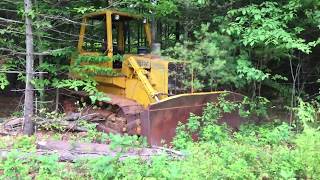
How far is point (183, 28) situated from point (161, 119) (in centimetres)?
473

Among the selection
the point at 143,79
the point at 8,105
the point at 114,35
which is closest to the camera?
the point at 143,79

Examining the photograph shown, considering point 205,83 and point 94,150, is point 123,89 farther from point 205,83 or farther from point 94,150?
point 94,150

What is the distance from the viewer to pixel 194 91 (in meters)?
8.34

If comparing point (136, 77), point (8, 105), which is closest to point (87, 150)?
point (136, 77)

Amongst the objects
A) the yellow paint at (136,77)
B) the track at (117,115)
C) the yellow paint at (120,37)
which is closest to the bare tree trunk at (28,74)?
the yellow paint at (136,77)

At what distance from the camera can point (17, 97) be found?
43.6 ft

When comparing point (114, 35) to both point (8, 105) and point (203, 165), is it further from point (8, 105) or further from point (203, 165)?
point (203, 165)

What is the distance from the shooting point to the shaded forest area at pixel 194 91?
15.5 feet

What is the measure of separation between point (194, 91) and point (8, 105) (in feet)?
22.0

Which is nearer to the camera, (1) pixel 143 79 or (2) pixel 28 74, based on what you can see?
(2) pixel 28 74

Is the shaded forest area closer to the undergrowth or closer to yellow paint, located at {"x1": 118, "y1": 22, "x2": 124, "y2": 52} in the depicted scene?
the undergrowth

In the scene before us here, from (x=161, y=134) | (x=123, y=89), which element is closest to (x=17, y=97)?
(x=123, y=89)

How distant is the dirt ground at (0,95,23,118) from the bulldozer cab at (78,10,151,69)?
2869 mm

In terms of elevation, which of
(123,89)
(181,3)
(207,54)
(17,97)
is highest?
(181,3)
